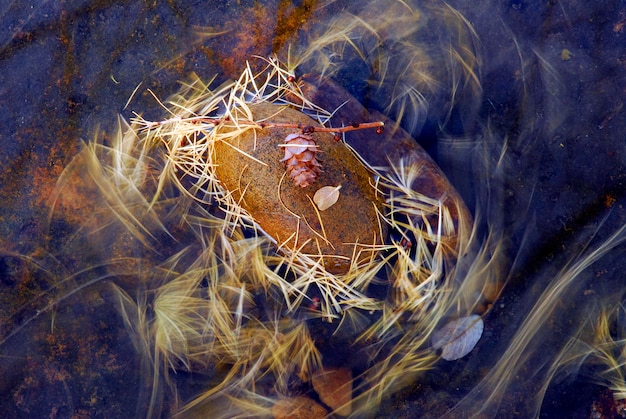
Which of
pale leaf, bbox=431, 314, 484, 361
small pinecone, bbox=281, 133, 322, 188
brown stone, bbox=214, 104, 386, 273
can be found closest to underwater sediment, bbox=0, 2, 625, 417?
pale leaf, bbox=431, 314, 484, 361

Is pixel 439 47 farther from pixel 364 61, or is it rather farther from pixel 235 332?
pixel 235 332

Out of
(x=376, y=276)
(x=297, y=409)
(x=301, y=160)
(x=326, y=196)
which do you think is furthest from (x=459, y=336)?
(x=301, y=160)

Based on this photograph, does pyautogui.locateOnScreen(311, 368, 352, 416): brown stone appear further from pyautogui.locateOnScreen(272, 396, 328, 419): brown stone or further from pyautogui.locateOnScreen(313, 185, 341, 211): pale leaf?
pyautogui.locateOnScreen(313, 185, 341, 211): pale leaf

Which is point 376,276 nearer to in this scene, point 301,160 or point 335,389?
point 335,389

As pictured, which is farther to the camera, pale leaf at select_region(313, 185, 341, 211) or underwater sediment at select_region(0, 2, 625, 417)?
underwater sediment at select_region(0, 2, 625, 417)

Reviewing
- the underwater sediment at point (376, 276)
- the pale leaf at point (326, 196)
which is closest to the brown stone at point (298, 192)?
the pale leaf at point (326, 196)

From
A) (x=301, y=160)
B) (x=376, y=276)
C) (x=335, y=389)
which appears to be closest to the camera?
(x=301, y=160)
